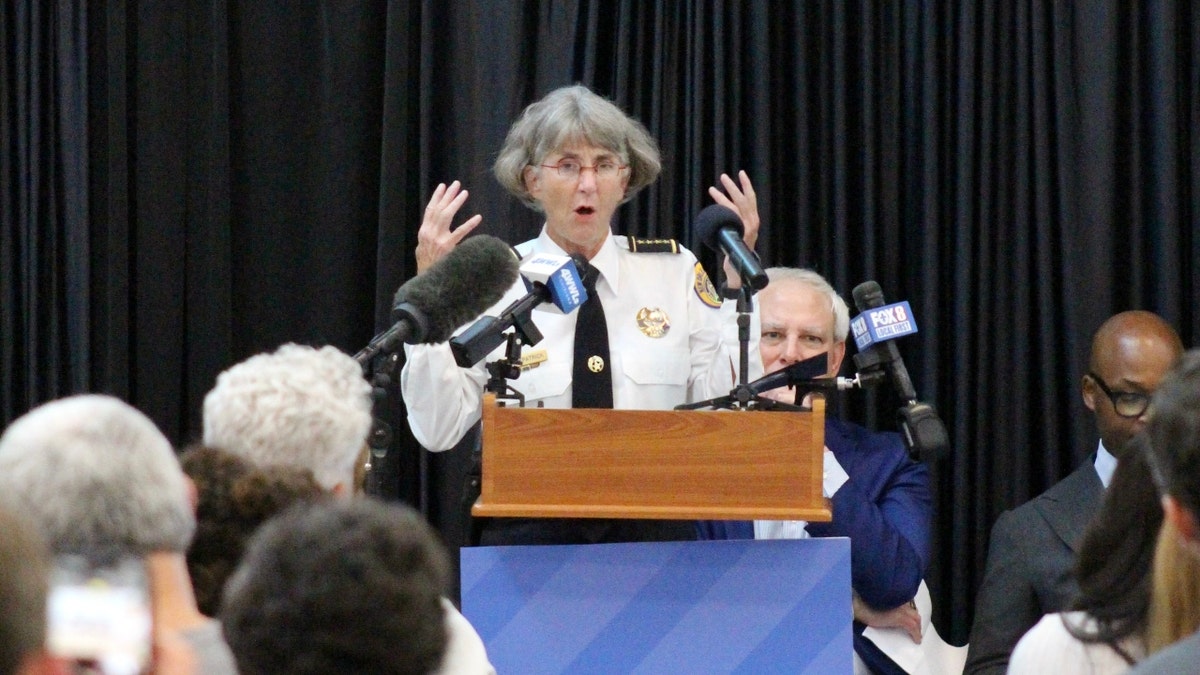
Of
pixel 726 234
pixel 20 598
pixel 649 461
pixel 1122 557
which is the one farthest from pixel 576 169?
pixel 20 598

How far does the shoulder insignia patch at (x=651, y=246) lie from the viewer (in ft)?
11.9

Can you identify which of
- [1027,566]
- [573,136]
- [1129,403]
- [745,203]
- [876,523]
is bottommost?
[1027,566]

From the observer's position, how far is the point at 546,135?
11.7 feet

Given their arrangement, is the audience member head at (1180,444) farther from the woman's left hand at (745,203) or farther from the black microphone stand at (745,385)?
the woman's left hand at (745,203)

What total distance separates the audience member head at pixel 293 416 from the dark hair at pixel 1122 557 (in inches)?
38.9

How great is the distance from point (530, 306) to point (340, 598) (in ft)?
5.32

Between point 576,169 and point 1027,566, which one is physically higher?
point 576,169

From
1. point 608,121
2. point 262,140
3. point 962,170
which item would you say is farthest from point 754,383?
→ point 262,140

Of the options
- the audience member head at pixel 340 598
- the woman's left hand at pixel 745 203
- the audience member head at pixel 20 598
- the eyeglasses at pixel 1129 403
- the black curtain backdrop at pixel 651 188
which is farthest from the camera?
the black curtain backdrop at pixel 651 188

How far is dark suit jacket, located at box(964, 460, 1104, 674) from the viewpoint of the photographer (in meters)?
3.39

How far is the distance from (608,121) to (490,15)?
0.96 metres

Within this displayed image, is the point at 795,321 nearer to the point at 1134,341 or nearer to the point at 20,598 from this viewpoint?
the point at 1134,341

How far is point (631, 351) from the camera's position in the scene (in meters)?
3.48

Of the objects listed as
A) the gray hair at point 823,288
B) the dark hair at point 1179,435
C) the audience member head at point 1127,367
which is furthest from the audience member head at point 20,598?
the audience member head at point 1127,367
